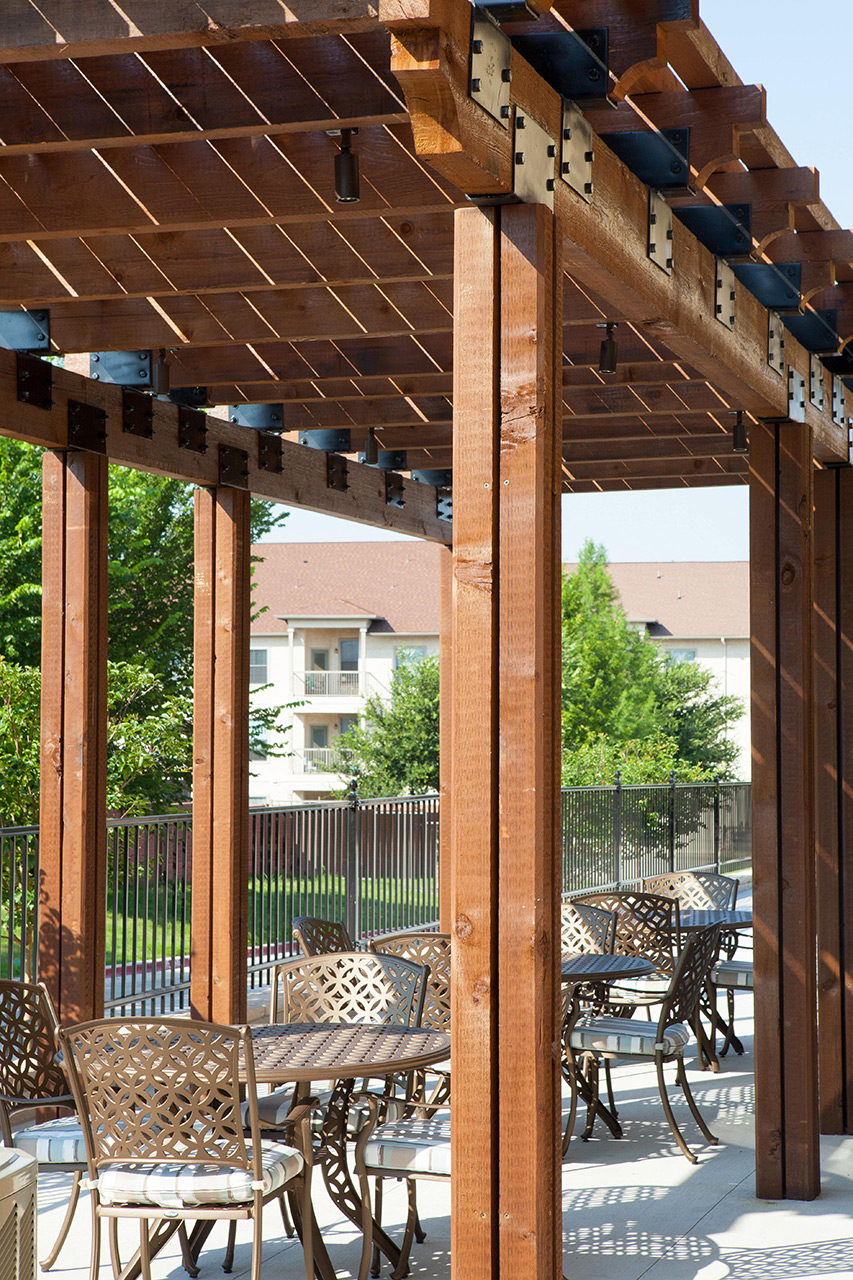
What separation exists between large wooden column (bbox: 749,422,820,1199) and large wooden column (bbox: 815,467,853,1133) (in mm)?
989

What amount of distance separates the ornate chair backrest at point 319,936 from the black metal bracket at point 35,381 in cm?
278

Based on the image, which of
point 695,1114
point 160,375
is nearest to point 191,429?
point 160,375

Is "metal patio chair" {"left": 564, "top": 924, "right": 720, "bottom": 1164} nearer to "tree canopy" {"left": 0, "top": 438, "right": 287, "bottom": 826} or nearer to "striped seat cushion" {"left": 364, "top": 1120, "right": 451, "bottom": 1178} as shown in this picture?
"striped seat cushion" {"left": 364, "top": 1120, "right": 451, "bottom": 1178}

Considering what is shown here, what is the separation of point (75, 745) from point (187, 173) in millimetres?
2898

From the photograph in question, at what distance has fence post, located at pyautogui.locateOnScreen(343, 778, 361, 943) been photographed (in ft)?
34.2

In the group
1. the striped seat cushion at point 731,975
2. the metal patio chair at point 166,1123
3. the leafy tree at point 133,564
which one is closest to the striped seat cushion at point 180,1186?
the metal patio chair at point 166,1123

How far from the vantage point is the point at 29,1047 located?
5.17 meters

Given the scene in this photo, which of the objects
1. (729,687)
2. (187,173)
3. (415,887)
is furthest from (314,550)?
(187,173)

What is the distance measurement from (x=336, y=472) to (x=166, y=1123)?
17.5ft

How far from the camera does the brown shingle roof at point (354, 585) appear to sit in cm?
4197

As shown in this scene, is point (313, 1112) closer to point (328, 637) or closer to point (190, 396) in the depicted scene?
point (190, 396)

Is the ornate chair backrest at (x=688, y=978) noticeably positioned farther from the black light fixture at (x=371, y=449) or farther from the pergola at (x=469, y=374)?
the black light fixture at (x=371, y=449)

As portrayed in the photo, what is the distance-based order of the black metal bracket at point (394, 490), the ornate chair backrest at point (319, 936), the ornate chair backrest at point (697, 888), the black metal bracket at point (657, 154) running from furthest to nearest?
the ornate chair backrest at point (697, 888) → the black metal bracket at point (394, 490) → the ornate chair backrest at point (319, 936) → the black metal bracket at point (657, 154)

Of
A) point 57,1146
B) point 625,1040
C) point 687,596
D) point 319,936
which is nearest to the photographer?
point 57,1146
